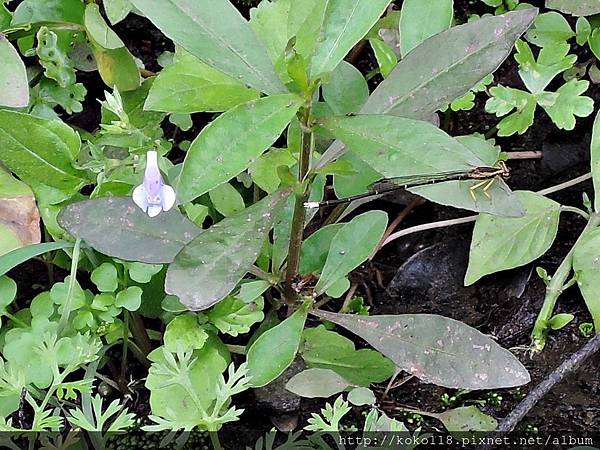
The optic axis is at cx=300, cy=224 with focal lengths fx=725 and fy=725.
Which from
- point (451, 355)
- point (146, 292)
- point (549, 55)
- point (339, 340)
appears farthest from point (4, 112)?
point (549, 55)

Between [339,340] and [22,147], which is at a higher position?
[22,147]

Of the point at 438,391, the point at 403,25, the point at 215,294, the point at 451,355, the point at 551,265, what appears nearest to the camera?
the point at 215,294

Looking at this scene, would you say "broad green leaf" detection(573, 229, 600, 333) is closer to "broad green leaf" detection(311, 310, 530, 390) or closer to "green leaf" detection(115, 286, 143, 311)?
"broad green leaf" detection(311, 310, 530, 390)

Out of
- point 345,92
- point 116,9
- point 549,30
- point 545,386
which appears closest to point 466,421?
point 545,386

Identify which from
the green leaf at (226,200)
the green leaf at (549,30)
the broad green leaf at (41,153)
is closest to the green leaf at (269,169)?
the green leaf at (226,200)

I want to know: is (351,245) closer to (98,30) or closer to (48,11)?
(98,30)

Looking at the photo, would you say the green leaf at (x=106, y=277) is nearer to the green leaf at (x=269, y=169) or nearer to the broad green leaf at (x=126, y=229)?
the broad green leaf at (x=126, y=229)

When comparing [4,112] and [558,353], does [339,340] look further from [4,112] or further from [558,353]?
[4,112]
